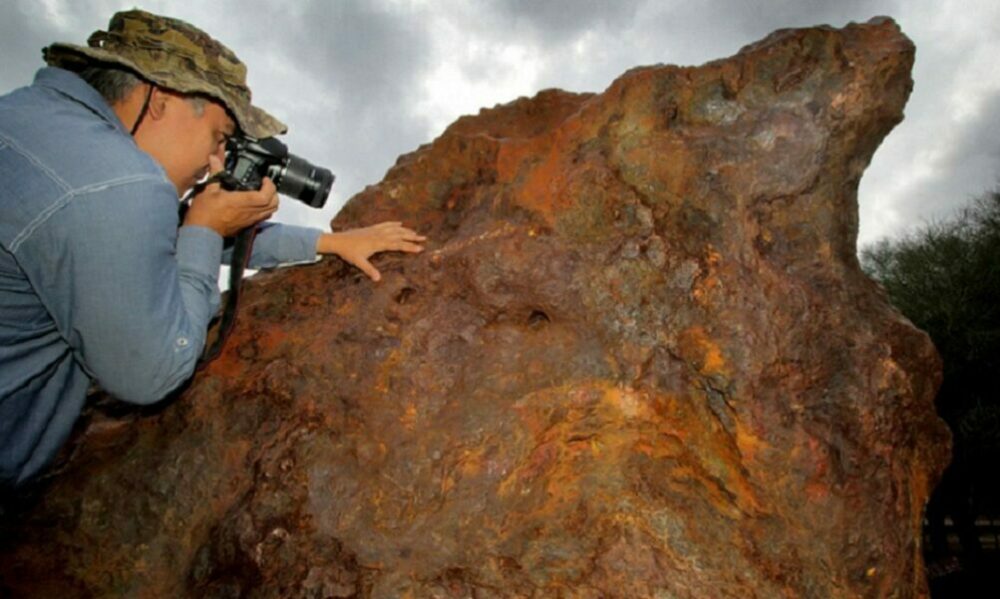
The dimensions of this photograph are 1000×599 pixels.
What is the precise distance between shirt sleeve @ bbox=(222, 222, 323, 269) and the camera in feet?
0.41

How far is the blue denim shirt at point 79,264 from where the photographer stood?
1421 mm

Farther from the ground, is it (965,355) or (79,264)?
(965,355)

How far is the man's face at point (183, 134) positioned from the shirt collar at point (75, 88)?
0.12m

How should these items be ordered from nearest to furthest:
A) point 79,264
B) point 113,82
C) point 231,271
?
point 79,264, point 113,82, point 231,271

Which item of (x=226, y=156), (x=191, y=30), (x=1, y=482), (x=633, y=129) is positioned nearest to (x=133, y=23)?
(x=191, y=30)

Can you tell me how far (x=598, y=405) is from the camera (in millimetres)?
1999

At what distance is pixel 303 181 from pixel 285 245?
0.25 metres

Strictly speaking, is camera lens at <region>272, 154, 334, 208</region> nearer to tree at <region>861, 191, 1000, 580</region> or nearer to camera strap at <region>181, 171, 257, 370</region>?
camera strap at <region>181, 171, 257, 370</region>

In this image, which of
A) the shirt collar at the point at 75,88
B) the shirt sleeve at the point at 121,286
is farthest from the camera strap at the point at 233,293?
the shirt collar at the point at 75,88

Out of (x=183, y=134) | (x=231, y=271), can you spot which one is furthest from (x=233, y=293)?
(x=183, y=134)

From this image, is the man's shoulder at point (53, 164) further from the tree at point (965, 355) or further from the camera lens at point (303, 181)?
the tree at point (965, 355)

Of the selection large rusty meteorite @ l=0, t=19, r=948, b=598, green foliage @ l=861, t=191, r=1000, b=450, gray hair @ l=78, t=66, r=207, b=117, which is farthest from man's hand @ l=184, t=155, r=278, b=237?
green foliage @ l=861, t=191, r=1000, b=450

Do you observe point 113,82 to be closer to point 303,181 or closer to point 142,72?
point 142,72

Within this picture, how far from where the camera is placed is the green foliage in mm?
15250
